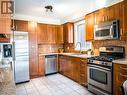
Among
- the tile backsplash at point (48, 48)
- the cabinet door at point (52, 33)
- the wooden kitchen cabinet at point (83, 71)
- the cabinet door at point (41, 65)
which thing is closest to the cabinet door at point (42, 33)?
the cabinet door at point (52, 33)

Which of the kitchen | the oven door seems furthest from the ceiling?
the oven door

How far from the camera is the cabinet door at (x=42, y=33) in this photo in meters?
5.05

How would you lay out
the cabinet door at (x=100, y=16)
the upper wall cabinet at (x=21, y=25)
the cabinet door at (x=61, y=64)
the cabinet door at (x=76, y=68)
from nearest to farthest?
the cabinet door at (x=100, y=16) < the cabinet door at (x=76, y=68) < the upper wall cabinet at (x=21, y=25) < the cabinet door at (x=61, y=64)

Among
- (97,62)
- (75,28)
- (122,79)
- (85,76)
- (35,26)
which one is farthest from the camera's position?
(75,28)

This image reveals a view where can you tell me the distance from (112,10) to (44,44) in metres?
3.40

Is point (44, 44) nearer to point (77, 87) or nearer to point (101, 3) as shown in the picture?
point (77, 87)

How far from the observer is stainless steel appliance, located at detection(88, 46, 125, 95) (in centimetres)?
268

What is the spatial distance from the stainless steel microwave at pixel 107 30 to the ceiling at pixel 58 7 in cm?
62

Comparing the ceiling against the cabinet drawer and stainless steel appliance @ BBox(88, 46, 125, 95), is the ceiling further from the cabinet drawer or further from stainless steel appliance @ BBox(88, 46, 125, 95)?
the cabinet drawer

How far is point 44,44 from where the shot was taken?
18.1 ft

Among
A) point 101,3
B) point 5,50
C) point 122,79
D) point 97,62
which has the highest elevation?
point 101,3

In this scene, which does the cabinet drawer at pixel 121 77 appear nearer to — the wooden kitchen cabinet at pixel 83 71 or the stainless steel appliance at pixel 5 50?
the wooden kitchen cabinet at pixel 83 71

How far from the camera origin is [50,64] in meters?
5.14

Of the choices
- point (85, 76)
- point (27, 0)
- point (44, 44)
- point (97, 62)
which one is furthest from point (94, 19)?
point (44, 44)
